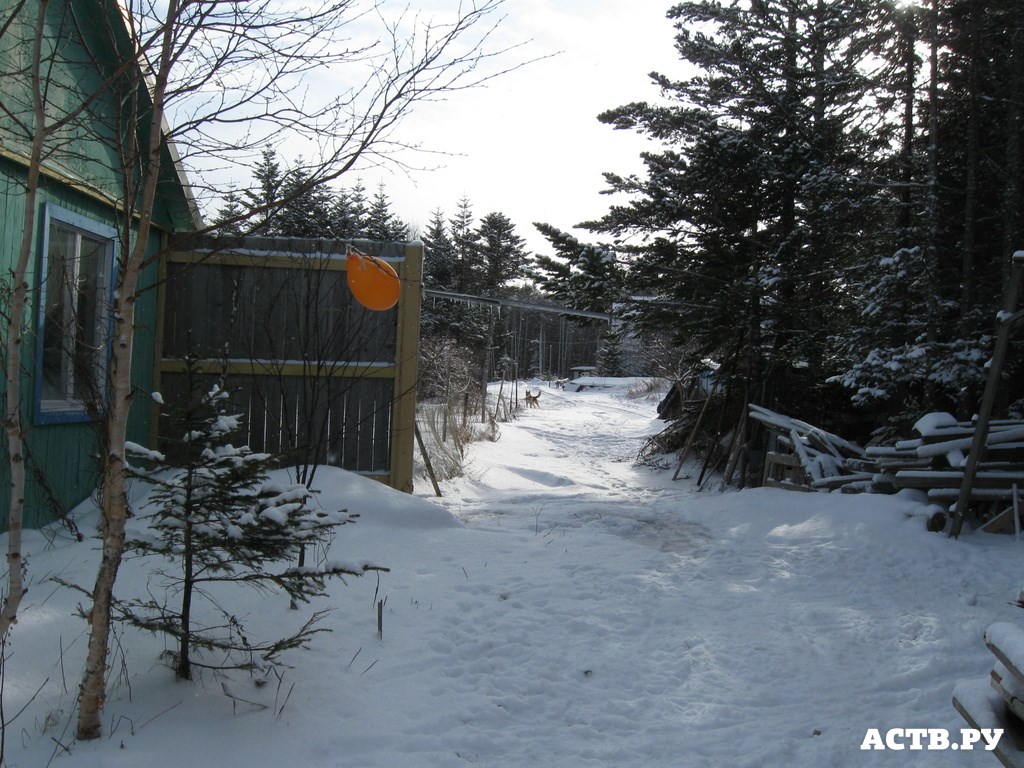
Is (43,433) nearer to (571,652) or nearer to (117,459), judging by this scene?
(117,459)

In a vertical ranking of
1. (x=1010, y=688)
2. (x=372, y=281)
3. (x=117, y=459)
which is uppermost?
(x=372, y=281)

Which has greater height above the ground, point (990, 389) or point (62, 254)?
point (62, 254)

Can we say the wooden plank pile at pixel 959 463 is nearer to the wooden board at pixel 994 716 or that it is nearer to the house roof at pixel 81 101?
the wooden board at pixel 994 716

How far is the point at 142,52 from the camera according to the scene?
8.41 ft

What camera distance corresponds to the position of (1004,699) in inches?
81.7

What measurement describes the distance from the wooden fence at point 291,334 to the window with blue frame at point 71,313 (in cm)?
106

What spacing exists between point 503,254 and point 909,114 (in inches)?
846

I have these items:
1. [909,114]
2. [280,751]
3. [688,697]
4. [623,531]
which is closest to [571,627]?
[688,697]

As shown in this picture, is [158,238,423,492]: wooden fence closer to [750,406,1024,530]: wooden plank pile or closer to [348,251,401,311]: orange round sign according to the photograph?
[348,251,401,311]: orange round sign

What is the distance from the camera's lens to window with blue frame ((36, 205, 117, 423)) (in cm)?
493

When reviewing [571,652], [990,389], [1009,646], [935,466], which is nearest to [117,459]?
[571,652]

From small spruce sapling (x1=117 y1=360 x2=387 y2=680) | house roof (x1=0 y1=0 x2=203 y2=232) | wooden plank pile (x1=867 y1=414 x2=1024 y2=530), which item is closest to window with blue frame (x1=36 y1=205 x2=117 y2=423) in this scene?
house roof (x1=0 y1=0 x2=203 y2=232)

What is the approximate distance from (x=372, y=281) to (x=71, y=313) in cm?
231

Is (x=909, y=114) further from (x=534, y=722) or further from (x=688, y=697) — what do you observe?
(x=534, y=722)
